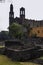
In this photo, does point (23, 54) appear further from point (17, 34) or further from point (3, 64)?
point (17, 34)

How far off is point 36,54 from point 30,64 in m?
4.01

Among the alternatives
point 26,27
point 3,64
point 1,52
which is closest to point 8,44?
point 1,52

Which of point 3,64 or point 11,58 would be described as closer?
point 3,64

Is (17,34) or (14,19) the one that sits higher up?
(14,19)

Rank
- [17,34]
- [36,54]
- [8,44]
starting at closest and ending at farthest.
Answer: [36,54] < [8,44] < [17,34]

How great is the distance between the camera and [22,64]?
1706 centimetres

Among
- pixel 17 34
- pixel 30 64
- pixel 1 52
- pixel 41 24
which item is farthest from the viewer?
pixel 41 24

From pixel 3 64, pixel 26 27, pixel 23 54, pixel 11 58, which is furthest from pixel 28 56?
pixel 26 27

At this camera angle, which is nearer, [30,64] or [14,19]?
[30,64]

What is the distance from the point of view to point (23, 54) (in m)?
19.1

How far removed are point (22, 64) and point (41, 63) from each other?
81.6 inches

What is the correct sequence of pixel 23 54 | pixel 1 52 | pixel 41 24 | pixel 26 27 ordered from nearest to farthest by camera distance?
1. pixel 23 54
2. pixel 1 52
3. pixel 26 27
4. pixel 41 24

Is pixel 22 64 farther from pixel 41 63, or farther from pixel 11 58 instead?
pixel 11 58

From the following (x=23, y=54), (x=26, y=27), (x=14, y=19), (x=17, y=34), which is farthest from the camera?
(x=14, y=19)
